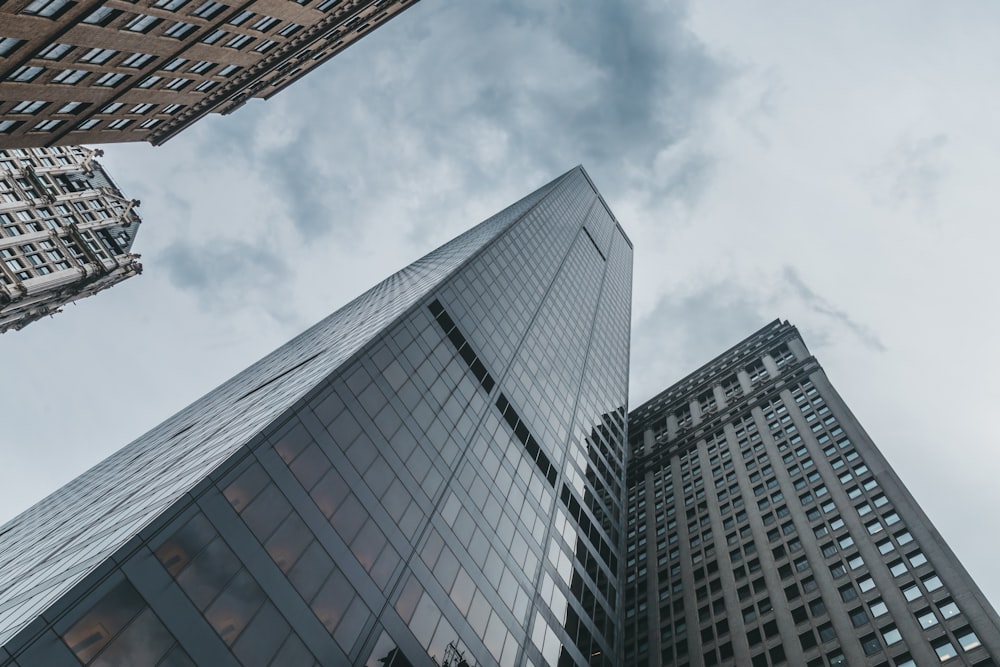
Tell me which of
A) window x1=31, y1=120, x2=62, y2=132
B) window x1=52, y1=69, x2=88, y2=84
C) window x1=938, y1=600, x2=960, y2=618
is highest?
window x1=31, y1=120, x2=62, y2=132

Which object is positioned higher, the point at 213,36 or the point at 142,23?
the point at 213,36

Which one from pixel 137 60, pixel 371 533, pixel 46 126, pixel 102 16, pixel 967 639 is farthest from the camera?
pixel 46 126

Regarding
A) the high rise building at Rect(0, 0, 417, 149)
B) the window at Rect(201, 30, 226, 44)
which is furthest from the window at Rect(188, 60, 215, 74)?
the window at Rect(201, 30, 226, 44)

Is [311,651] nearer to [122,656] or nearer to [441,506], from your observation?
[122,656]

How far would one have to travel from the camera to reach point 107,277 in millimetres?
96500

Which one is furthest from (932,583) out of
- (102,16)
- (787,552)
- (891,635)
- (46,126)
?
(46,126)

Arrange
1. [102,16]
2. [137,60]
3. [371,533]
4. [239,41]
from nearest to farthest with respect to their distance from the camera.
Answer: [371,533]
[102,16]
[137,60]
[239,41]

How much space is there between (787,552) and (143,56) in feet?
219

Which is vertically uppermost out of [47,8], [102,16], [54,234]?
[54,234]

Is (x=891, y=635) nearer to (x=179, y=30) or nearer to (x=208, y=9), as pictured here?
(x=208, y=9)

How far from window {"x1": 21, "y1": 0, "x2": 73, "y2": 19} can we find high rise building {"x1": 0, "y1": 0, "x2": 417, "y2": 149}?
0.05m

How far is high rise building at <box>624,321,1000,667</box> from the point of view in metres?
48.2

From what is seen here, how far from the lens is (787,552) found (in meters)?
61.8

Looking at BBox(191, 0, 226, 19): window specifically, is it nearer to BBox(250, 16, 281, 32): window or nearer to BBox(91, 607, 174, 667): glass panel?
BBox(250, 16, 281, 32): window
